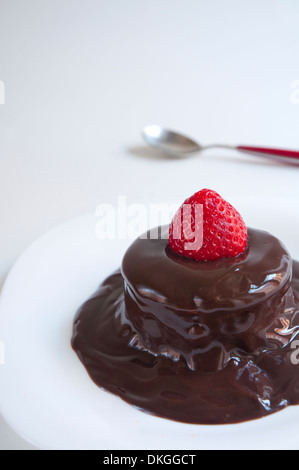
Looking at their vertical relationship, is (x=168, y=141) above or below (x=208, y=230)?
above

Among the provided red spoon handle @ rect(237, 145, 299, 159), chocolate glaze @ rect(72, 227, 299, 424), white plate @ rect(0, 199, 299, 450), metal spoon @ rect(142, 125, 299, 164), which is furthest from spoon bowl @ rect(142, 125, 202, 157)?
chocolate glaze @ rect(72, 227, 299, 424)

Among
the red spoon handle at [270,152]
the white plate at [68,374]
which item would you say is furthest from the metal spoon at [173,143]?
the white plate at [68,374]

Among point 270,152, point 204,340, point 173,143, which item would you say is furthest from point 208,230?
point 173,143

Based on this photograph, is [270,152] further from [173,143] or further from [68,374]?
[68,374]

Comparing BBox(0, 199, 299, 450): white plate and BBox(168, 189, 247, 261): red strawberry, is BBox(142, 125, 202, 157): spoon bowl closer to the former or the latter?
BBox(0, 199, 299, 450): white plate

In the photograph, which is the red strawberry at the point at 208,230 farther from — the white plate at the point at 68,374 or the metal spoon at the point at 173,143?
the metal spoon at the point at 173,143

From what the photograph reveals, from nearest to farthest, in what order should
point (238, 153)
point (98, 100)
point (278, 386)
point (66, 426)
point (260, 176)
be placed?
point (66, 426)
point (278, 386)
point (260, 176)
point (238, 153)
point (98, 100)

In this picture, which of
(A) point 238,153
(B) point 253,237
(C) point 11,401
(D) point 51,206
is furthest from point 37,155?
(C) point 11,401

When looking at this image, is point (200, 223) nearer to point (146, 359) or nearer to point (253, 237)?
point (253, 237)
